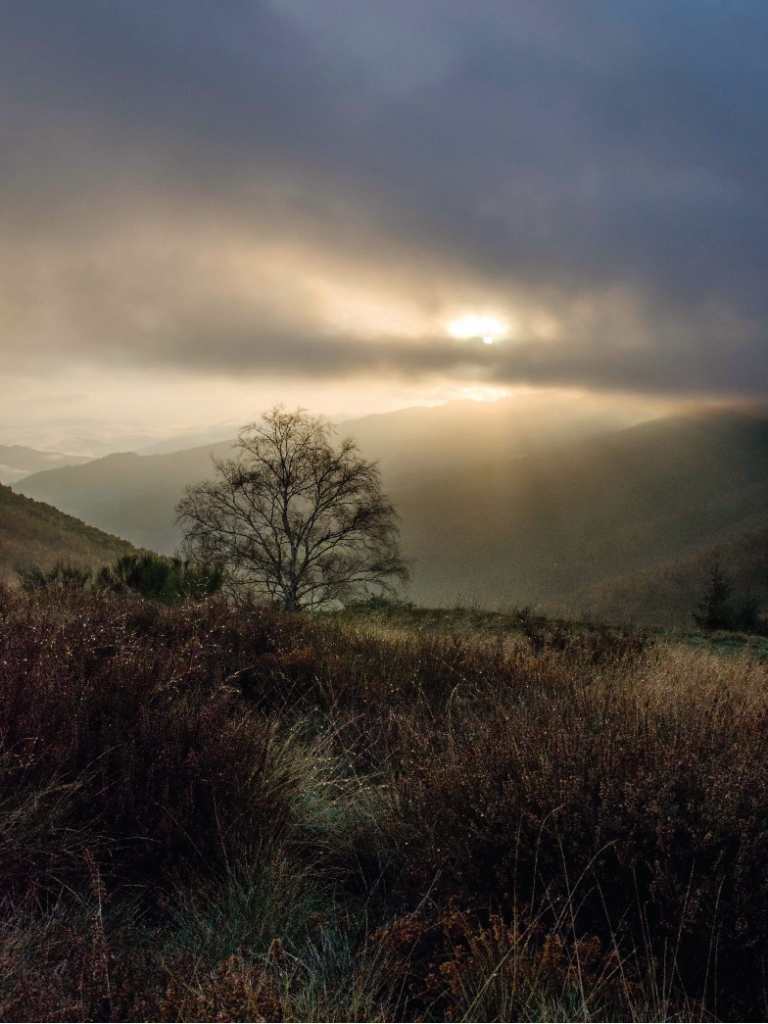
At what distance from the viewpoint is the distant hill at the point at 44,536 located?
99.1 ft

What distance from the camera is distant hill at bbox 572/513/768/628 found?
70.9 m

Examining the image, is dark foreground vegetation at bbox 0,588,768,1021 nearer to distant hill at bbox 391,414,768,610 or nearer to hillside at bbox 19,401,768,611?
hillside at bbox 19,401,768,611

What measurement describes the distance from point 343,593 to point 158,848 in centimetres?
1599

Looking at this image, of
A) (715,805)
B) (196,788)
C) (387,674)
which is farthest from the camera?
(387,674)

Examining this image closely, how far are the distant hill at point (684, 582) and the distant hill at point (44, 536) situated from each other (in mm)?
47633

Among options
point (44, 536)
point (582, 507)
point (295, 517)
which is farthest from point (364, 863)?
point (582, 507)

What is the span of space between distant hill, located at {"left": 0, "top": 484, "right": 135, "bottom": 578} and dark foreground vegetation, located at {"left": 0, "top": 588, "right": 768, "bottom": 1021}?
1087 inches

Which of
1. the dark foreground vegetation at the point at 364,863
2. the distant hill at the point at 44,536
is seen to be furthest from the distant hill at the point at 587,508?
the dark foreground vegetation at the point at 364,863

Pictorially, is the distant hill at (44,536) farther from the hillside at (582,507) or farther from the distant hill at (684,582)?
the hillside at (582,507)

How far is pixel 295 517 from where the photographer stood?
60.5 feet

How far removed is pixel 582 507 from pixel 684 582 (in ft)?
202

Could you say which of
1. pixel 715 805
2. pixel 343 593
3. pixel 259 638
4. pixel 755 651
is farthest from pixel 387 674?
pixel 343 593

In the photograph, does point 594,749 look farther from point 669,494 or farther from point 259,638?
point 669,494

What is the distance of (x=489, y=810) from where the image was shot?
2809mm
